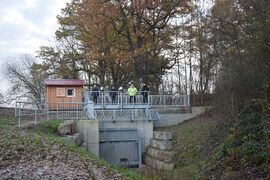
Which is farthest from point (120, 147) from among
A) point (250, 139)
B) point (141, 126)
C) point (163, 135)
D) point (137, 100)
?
point (250, 139)

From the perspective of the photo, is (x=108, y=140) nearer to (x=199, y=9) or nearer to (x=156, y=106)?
(x=156, y=106)

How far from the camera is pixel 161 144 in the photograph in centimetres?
2194

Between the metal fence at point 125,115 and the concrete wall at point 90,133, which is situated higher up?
the metal fence at point 125,115

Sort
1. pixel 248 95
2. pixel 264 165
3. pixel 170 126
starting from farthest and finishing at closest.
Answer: pixel 170 126, pixel 248 95, pixel 264 165

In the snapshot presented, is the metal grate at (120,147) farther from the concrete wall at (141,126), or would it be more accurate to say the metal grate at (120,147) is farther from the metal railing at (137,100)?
the metal railing at (137,100)

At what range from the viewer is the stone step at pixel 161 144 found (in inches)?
823

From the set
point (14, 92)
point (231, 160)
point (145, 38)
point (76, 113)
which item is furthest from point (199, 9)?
point (14, 92)

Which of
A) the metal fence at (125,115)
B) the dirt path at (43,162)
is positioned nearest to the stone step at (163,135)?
the metal fence at (125,115)

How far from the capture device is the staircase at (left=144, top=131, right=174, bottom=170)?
19.3 meters

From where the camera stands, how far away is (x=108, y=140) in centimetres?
2362

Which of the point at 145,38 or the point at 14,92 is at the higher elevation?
the point at 145,38

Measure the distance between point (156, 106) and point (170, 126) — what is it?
6.12ft

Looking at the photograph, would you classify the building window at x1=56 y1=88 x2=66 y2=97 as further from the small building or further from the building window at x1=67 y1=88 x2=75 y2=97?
the building window at x1=67 y1=88 x2=75 y2=97

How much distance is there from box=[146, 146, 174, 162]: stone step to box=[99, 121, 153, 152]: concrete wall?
1.01 meters
